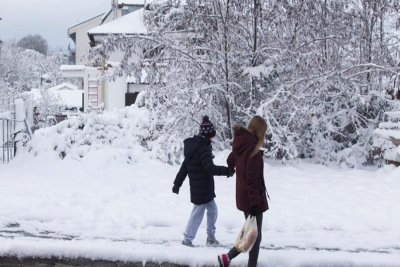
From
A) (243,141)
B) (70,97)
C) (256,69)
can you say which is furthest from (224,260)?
(70,97)

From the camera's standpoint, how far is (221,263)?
208 inches

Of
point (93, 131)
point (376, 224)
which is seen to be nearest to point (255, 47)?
point (93, 131)

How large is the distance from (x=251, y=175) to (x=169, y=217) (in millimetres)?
2654

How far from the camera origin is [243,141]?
5.14 meters

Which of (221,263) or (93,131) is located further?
(93,131)

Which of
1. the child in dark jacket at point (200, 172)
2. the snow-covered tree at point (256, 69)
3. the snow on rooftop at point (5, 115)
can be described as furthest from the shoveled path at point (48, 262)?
the snow on rooftop at point (5, 115)

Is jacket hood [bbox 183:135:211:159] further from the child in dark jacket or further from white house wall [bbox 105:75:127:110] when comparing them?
white house wall [bbox 105:75:127:110]

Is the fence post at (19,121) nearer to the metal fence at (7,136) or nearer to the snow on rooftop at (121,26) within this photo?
the metal fence at (7,136)

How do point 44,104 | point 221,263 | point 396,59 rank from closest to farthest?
1. point 221,263
2. point 396,59
3. point 44,104

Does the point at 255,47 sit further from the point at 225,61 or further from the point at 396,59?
the point at 396,59

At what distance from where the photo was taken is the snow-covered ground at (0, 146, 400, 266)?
564 centimetres

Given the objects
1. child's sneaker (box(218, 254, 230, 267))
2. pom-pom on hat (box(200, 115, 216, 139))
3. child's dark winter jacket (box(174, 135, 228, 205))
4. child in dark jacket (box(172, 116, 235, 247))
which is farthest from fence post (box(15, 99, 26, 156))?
child's sneaker (box(218, 254, 230, 267))

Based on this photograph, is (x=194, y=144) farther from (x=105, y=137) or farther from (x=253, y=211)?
(x=105, y=137)

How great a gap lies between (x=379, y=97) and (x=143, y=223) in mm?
9004
